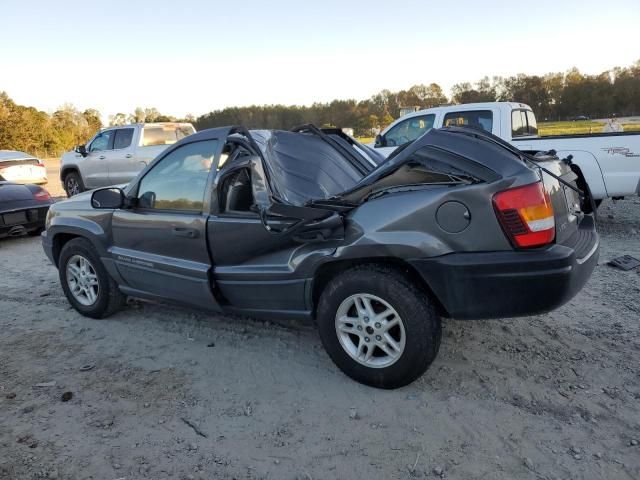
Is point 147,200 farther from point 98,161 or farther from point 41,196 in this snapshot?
point 98,161

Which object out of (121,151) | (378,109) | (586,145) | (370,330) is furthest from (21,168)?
(378,109)

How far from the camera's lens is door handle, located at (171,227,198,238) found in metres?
3.65

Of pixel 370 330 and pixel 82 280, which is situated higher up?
pixel 82 280

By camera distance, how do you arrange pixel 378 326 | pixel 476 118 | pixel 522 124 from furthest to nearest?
1. pixel 522 124
2. pixel 476 118
3. pixel 378 326

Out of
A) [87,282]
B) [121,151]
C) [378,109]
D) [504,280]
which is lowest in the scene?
[87,282]

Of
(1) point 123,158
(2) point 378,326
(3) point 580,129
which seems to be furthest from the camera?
(3) point 580,129

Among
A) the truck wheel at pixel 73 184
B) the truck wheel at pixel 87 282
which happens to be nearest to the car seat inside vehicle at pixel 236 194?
the truck wheel at pixel 87 282

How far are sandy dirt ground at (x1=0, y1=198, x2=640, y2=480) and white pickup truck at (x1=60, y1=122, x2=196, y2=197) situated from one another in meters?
8.00

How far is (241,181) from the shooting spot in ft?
11.8

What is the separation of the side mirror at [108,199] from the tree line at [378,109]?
20.7m

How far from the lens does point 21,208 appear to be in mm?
8047

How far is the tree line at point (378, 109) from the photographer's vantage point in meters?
40.9

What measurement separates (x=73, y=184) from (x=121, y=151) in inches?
102

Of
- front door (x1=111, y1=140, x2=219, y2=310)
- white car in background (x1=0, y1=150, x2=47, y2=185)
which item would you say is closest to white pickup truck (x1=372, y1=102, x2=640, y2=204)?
front door (x1=111, y1=140, x2=219, y2=310)
